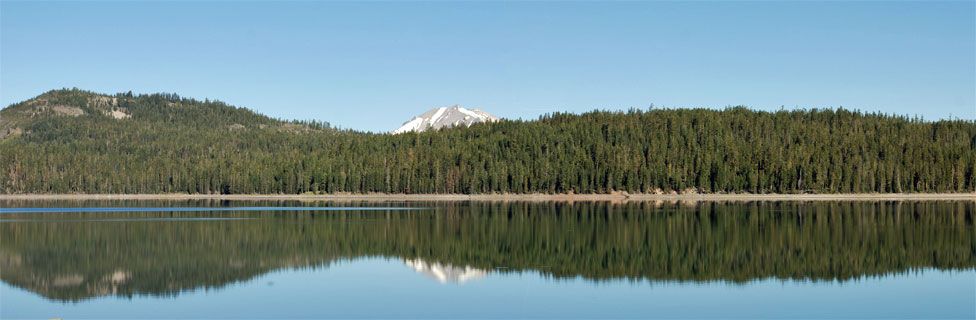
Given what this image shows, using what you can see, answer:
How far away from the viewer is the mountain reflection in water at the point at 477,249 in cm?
3491

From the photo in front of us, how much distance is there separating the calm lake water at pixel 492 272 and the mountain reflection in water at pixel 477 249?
14 cm

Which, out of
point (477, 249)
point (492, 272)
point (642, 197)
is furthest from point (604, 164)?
point (492, 272)

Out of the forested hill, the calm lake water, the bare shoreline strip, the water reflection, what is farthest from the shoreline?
the water reflection

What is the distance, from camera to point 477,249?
Answer: 4484 centimetres

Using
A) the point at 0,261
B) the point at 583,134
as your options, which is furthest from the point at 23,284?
the point at 583,134

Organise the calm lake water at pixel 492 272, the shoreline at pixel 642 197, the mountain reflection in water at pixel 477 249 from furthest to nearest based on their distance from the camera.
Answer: the shoreline at pixel 642 197 < the mountain reflection in water at pixel 477 249 < the calm lake water at pixel 492 272

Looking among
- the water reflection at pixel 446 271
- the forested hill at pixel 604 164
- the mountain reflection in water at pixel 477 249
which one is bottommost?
the water reflection at pixel 446 271

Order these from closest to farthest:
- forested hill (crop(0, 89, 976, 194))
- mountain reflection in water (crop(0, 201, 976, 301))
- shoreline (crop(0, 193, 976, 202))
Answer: mountain reflection in water (crop(0, 201, 976, 301)) → shoreline (crop(0, 193, 976, 202)) → forested hill (crop(0, 89, 976, 194))

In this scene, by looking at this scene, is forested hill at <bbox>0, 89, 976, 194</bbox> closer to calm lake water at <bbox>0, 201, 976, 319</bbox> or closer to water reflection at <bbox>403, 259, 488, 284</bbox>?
calm lake water at <bbox>0, 201, 976, 319</bbox>

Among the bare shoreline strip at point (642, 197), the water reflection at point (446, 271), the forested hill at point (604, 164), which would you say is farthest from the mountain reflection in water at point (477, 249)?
the forested hill at point (604, 164)

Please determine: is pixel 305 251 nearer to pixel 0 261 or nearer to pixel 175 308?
pixel 0 261

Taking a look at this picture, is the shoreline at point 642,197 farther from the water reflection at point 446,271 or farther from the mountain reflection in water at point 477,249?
the water reflection at point 446,271

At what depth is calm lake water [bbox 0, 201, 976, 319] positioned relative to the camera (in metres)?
27.6

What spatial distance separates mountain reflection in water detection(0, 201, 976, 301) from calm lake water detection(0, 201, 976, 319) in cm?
14
